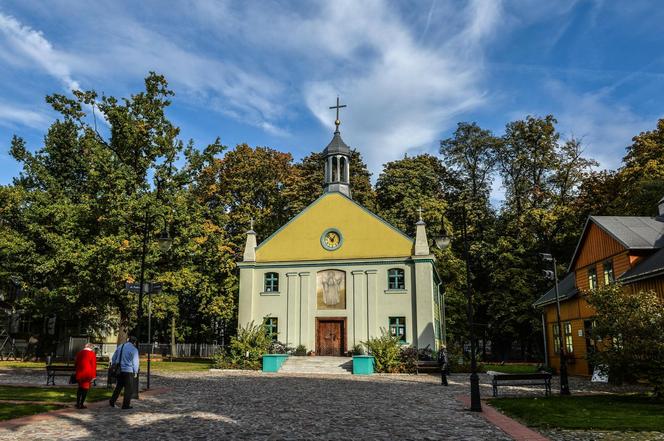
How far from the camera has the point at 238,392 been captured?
1667 cm

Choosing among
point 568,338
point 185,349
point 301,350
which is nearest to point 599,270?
point 568,338

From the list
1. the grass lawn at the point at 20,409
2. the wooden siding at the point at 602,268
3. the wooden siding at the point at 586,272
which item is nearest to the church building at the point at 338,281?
the wooden siding at the point at 586,272

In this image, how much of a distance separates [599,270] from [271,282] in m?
18.4

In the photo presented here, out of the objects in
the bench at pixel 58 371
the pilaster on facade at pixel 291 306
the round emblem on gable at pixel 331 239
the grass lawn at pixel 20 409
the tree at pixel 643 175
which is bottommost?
the grass lawn at pixel 20 409

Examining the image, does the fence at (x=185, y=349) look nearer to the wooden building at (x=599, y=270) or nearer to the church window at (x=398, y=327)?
the church window at (x=398, y=327)

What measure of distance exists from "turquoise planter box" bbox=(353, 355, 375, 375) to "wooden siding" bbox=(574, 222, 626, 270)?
1134 cm

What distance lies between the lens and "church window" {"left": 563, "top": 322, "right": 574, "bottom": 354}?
2694cm

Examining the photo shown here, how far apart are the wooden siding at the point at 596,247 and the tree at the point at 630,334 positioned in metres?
6.52

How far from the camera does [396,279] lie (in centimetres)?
3175

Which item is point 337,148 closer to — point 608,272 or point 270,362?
point 270,362

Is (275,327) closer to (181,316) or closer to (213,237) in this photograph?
(213,237)

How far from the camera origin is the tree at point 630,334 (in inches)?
569

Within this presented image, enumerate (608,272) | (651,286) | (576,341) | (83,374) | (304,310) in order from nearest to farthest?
(83,374)
(651,286)
(608,272)
(576,341)
(304,310)

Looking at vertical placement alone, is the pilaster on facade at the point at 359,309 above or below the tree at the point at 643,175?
below
